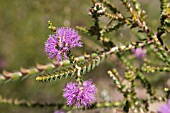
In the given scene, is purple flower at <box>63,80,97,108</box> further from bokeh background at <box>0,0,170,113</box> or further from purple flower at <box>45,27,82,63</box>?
bokeh background at <box>0,0,170,113</box>

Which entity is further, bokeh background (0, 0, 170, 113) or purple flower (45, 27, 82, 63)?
bokeh background (0, 0, 170, 113)

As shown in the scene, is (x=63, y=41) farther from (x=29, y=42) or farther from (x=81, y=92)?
(x=29, y=42)

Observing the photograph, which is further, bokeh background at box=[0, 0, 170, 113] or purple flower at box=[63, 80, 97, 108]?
bokeh background at box=[0, 0, 170, 113]

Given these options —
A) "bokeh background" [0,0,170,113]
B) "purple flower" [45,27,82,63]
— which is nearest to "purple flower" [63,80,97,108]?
"purple flower" [45,27,82,63]

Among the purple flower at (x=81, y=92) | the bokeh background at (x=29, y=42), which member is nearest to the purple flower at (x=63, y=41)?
the purple flower at (x=81, y=92)

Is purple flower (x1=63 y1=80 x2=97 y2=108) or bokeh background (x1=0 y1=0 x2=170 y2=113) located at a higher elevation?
bokeh background (x1=0 y1=0 x2=170 y2=113)

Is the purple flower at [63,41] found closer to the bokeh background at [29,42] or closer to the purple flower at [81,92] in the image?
the purple flower at [81,92]

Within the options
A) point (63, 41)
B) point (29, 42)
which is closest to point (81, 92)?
point (63, 41)

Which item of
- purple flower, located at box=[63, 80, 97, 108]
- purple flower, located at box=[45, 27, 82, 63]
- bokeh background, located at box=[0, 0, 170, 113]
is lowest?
purple flower, located at box=[63, 80, 97, 108]

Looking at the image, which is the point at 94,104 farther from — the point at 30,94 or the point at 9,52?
the point at 9,52
